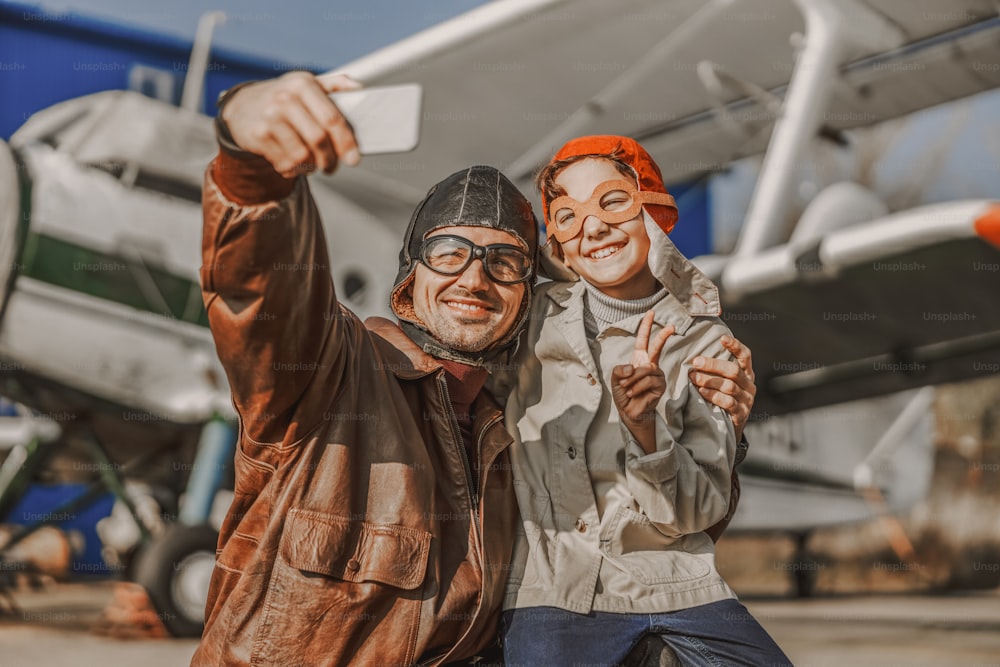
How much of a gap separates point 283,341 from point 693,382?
0.64 metres

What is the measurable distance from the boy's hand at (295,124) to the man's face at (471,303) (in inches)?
21.8

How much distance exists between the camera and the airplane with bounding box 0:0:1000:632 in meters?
5.04

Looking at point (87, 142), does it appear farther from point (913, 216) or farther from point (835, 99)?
point (835, 99)

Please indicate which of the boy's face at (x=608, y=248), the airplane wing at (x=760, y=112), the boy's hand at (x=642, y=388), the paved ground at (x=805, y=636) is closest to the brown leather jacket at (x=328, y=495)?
the boy's hand at (x=642, y=388)

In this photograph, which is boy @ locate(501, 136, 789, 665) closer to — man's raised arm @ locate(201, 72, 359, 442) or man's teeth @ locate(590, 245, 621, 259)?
man's teeth @ locate(590, 245, 621, 259)

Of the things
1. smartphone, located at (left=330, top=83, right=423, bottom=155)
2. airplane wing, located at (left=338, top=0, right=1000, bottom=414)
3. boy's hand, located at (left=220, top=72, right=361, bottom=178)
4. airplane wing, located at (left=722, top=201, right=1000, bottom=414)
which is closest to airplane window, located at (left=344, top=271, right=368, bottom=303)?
airplane wing, located at (left=338, top=0, right=1000, bottom=414)

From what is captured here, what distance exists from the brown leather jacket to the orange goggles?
1.24 feet

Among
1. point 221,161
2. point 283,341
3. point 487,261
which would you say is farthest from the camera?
point 487,261

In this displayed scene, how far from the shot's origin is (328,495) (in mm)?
1256

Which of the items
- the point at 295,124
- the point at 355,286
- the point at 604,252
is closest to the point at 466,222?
the point at 604,252

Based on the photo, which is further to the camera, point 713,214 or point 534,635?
point 713,214

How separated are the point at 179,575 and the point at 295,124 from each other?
4014 mm

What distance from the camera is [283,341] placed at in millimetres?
1161

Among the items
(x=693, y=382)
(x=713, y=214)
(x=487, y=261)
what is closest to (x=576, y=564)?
(x=693, y=382)
